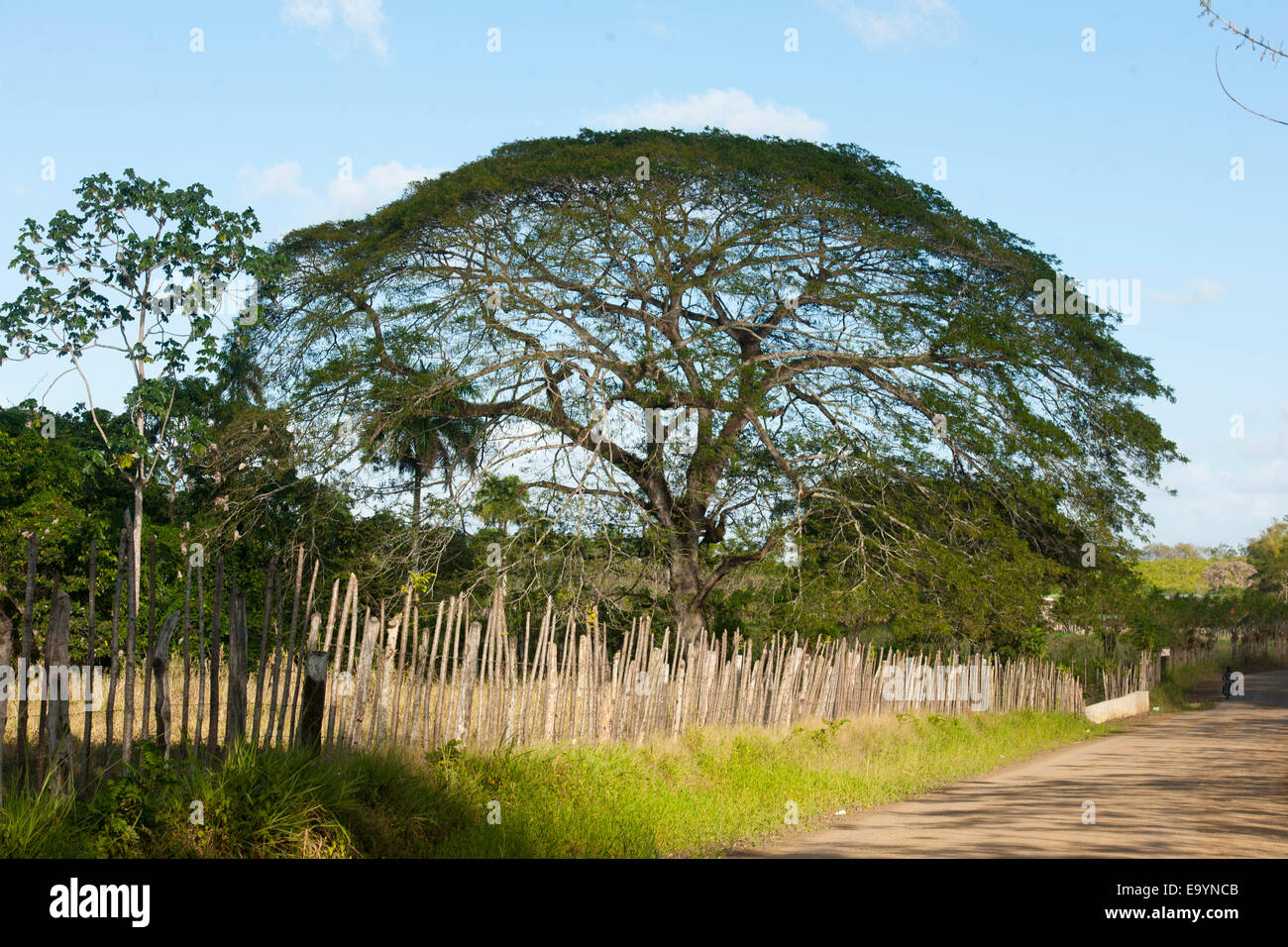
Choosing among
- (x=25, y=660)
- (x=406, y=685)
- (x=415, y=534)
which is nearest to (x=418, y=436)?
(x=415, y=534)

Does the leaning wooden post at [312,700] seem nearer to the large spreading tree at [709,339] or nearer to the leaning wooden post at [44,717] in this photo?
the leaning wooden post at [44,717]

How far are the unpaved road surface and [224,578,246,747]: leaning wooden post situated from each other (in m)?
3.25

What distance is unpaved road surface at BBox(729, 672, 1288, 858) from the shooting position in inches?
279

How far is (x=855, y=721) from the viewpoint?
14.2 m

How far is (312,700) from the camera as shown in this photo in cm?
722

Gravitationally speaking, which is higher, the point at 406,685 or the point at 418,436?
the point at 418,436

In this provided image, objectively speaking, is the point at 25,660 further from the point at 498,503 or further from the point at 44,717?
the point at 498,503

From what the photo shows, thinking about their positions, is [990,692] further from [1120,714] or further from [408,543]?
[408,543]

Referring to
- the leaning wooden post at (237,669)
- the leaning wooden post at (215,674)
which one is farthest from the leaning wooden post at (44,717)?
the leaning wooden post at (237,669)

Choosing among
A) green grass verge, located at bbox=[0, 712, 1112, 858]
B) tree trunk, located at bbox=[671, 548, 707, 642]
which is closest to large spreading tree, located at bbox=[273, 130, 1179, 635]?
tree trunk, located at bbox=[671, 548, 707, 642]

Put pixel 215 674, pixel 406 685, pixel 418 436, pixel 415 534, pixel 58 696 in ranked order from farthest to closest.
→ pixel 418 436
pixel 415 534
pixel 406 685
pixel 215 674
pixel 58 696

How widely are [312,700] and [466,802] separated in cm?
119

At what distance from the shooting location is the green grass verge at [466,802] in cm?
554

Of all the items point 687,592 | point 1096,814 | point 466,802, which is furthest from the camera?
point 687,592
